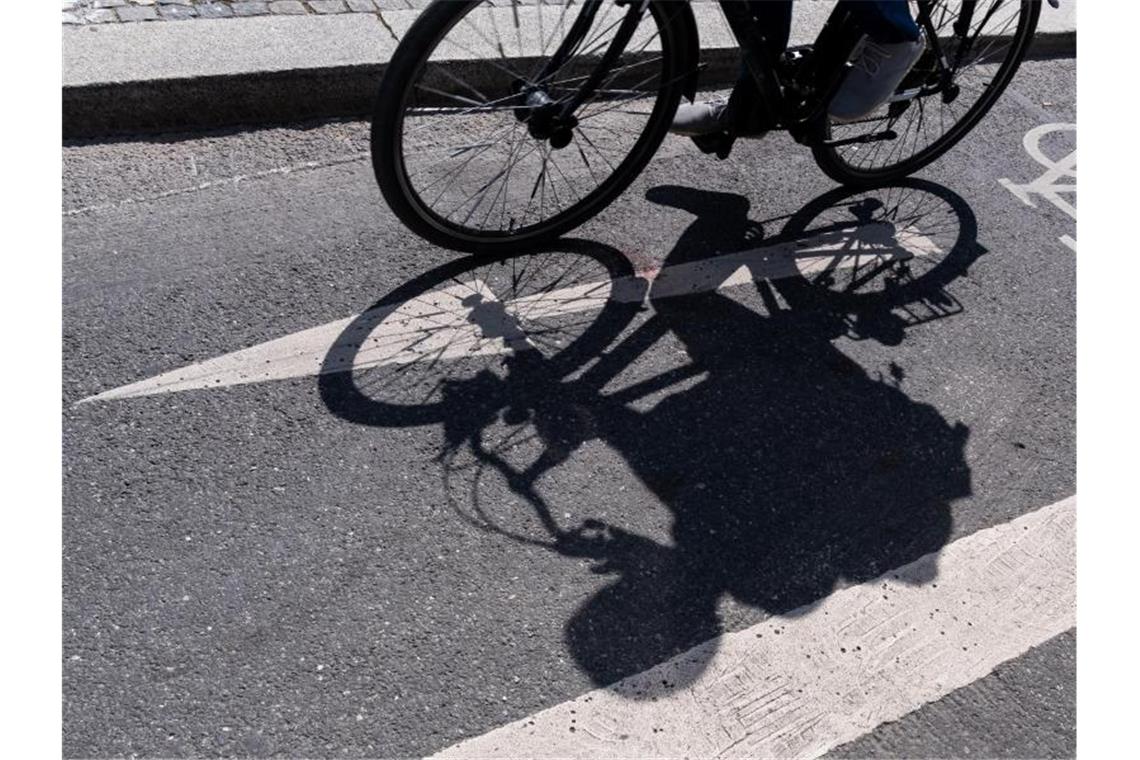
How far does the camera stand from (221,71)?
455 cm

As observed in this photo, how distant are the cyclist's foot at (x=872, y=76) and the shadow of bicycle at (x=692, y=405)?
0.58 metres

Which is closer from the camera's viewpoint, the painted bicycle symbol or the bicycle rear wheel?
the bicycle rear wheel

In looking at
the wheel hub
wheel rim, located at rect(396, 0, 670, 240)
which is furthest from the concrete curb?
the wheel hub

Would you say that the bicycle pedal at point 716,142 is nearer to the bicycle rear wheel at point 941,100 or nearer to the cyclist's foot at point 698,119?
the cyclist's foot at point 698,119

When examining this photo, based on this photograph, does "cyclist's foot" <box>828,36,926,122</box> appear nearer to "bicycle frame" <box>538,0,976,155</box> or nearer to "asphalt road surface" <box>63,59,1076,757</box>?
"bicycle frame" <box>538,0,976,155</box>

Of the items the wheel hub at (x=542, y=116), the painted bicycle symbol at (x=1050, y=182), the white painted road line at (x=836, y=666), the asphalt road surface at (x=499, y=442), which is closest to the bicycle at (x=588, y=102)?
the wheel hub at (x=542, y=116)

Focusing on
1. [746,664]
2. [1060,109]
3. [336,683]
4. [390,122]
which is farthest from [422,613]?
Answer: [1060,109]

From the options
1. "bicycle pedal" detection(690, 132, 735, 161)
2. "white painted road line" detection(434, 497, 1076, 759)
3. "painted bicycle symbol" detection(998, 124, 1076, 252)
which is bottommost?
"white painted road line" detection(434, 497, 1076, 759)

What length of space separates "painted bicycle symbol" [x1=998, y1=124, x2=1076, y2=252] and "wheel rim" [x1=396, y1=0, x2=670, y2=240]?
1.80 metres

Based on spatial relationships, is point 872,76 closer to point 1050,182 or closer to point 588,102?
point 588,102

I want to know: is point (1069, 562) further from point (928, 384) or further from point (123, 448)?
point (123, 448)

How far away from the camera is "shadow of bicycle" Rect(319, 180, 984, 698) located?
10.7ft

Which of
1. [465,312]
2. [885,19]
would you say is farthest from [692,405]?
[885,19]

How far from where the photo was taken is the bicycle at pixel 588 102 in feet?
12.3
